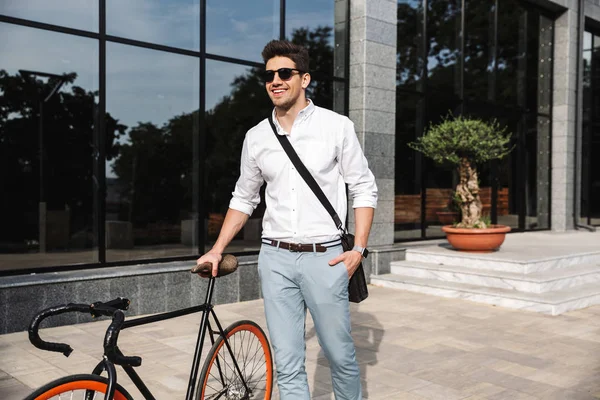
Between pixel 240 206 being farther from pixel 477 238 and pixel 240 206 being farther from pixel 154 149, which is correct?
pixel 154 149

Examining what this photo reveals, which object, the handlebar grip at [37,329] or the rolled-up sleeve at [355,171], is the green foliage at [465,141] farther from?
the handlebar grip at [37,329]

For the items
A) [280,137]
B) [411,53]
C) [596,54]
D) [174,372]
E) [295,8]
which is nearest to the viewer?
[280,137]

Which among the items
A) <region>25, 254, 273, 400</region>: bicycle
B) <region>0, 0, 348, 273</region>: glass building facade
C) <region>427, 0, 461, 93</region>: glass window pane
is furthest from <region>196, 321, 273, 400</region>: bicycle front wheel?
<region>427, 0, 461, 93</region>: glass window pane

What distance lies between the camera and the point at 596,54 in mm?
17844

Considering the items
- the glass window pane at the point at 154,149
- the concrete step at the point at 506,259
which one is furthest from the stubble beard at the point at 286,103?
the glass window pane at the point at 154,149

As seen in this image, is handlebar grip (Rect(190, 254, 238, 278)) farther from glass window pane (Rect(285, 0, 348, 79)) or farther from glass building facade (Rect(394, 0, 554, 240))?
glass building facade (Rect(394, 0, 554, 240))

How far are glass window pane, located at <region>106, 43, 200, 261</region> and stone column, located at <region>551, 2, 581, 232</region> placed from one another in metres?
9.28

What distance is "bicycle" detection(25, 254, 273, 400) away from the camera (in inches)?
92.7

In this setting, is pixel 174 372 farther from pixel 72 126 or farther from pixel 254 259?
pixel 72 126

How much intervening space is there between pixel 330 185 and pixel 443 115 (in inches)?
398

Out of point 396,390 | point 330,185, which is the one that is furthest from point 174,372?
point 330,185

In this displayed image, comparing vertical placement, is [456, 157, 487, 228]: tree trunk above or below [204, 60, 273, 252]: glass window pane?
below

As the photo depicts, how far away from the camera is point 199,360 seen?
3000 millimetres

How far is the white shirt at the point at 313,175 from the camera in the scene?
10.5 ft
